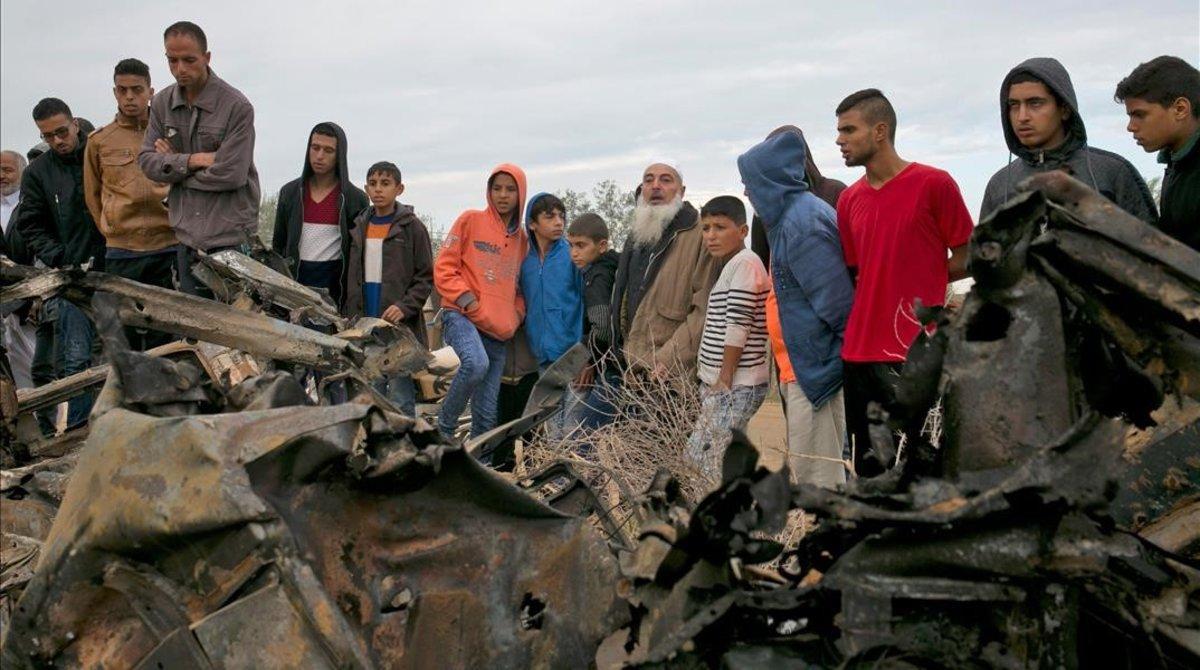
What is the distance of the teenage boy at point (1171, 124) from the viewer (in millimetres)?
4043

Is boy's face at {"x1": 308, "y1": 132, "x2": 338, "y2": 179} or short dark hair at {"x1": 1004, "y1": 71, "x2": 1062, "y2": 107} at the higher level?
boy's face at {"x1": 308, "y1": 132, "x2": 338, "y2": 179}

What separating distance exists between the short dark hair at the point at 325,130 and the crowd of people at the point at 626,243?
0.06 feet

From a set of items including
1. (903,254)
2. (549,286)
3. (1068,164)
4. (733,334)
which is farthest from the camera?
(549,286)

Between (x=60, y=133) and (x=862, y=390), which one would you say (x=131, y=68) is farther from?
(x=862, y=390)

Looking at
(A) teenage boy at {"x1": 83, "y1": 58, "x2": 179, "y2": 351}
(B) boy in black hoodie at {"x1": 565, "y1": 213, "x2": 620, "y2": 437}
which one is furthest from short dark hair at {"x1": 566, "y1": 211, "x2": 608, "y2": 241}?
(A) teenage boy at {"x1": 83, "y1": 58, "x2": 179, "y2": 351}

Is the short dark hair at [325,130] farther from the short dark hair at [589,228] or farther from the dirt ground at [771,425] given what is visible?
the dirt ground at [771,425]

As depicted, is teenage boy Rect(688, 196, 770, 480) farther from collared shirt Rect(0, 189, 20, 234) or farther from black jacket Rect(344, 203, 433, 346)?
collared shirt Rect(0, 189, 20, 234)

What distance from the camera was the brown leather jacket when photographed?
7.36 m

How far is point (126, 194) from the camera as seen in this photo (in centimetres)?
739

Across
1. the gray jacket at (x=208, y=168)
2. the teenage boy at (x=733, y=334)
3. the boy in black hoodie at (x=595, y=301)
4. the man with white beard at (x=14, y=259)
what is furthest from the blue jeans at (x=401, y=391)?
the man with white beard at (x=14, y=259)

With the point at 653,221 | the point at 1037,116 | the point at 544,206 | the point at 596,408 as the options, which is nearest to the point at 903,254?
the point at 1037,116

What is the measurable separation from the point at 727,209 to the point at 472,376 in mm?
2052

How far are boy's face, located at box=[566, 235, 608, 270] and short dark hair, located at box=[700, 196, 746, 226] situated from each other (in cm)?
136

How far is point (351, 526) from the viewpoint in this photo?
284cm
